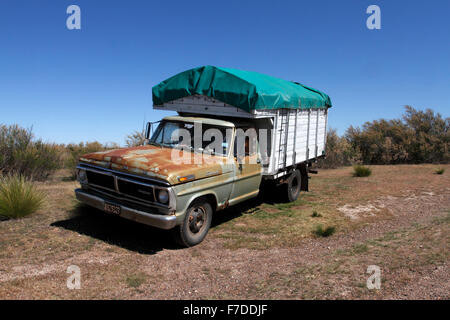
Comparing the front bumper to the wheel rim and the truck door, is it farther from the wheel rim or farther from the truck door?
the truck door

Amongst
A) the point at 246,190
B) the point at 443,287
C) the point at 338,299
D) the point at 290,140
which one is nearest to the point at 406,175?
the point at 290,140

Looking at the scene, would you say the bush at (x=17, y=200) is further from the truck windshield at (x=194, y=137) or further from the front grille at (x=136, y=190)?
the truck windshield at (x=194, y=137)

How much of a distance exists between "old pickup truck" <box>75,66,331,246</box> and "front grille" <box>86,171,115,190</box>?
17 mm

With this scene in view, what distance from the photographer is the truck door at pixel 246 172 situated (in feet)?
21.1

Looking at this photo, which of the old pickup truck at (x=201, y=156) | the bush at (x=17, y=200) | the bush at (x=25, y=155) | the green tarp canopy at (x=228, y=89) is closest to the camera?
the old pickup truck at (x=201, y=156)

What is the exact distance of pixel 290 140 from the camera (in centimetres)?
816

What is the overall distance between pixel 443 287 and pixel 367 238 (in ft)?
7.03

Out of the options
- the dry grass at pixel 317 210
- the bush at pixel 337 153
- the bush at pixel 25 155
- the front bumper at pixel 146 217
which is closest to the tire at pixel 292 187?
the dry grass at pixel 317 210

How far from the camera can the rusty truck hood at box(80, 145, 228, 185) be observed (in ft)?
16.7

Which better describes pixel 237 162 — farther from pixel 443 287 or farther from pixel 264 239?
pixel 443 287

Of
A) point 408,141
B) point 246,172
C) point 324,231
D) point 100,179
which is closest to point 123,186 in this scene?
point 100,179

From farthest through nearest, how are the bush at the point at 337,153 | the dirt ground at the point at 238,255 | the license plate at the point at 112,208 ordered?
the bush at the point at 337,153 → the license plate at the point at 112,208 → the dirt ground at the point at 238,255

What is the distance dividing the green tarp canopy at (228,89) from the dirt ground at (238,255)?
2.48m

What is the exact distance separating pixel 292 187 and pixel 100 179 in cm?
515
